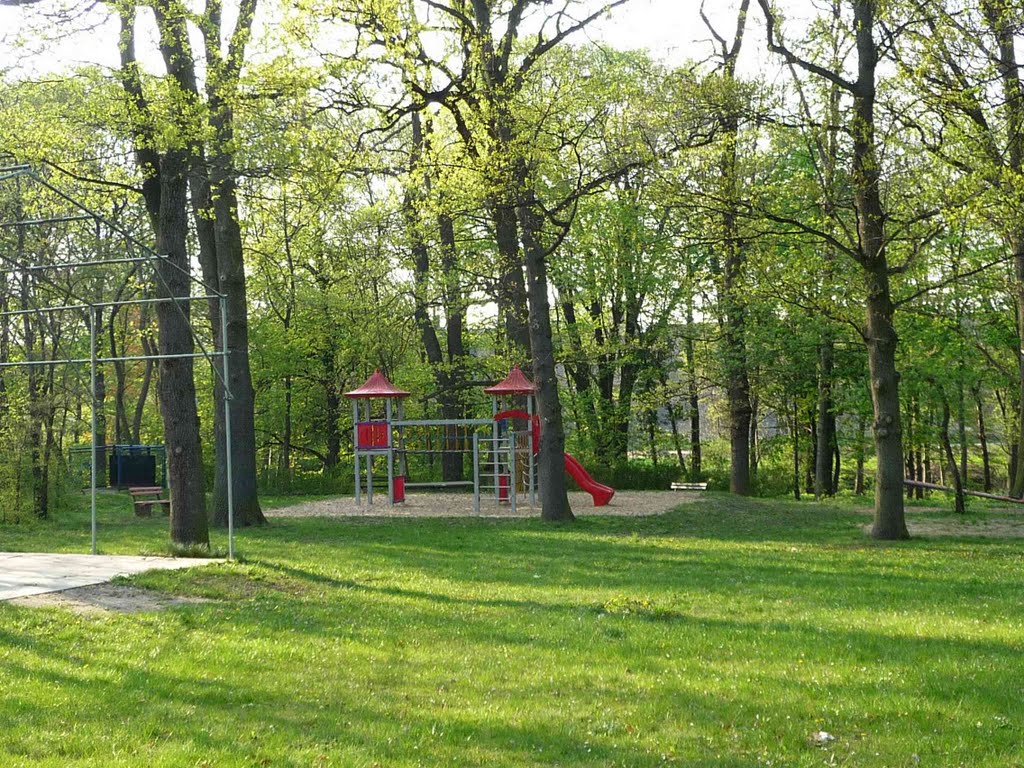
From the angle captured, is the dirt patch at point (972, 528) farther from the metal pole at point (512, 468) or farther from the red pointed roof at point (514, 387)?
the red pointed roof at point (514, 387)

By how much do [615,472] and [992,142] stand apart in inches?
627

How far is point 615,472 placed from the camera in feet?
92.8

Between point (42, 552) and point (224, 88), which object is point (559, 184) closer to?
point (224, 88)

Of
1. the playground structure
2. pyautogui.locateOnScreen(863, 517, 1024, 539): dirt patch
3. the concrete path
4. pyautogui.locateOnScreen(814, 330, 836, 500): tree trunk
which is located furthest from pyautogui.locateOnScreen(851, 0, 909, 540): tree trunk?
pyautogui.locateOnScreen(814, 330, 836, 500): tree trunk

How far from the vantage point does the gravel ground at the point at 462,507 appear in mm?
20312

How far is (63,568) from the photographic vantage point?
1134 centimetres

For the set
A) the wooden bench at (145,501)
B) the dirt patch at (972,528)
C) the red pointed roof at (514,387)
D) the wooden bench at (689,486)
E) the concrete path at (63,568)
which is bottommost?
the dirt patch at (972,528)

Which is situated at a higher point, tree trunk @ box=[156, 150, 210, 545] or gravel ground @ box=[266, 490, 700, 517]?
tree trunk @ box=[156, 150, 210, 545]

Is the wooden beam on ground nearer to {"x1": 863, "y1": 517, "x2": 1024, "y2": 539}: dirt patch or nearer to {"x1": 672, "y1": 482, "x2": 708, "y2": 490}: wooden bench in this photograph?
{"x1": 863, "y1": 517, "x2": 1024, "y2": 539}: dirt patch

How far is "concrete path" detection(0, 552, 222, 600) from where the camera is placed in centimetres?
988

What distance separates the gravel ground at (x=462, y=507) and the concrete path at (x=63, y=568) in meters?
8.05

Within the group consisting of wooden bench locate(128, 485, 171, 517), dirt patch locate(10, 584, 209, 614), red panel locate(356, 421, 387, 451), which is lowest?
dirt patch locate(10, 584, 209, 614)

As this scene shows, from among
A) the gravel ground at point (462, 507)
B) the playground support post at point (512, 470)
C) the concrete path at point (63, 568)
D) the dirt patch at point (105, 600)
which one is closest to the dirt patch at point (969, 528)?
the gravel ground at point (462, 507)

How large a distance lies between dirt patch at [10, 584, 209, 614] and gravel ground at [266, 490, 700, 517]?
10409 millimetres
